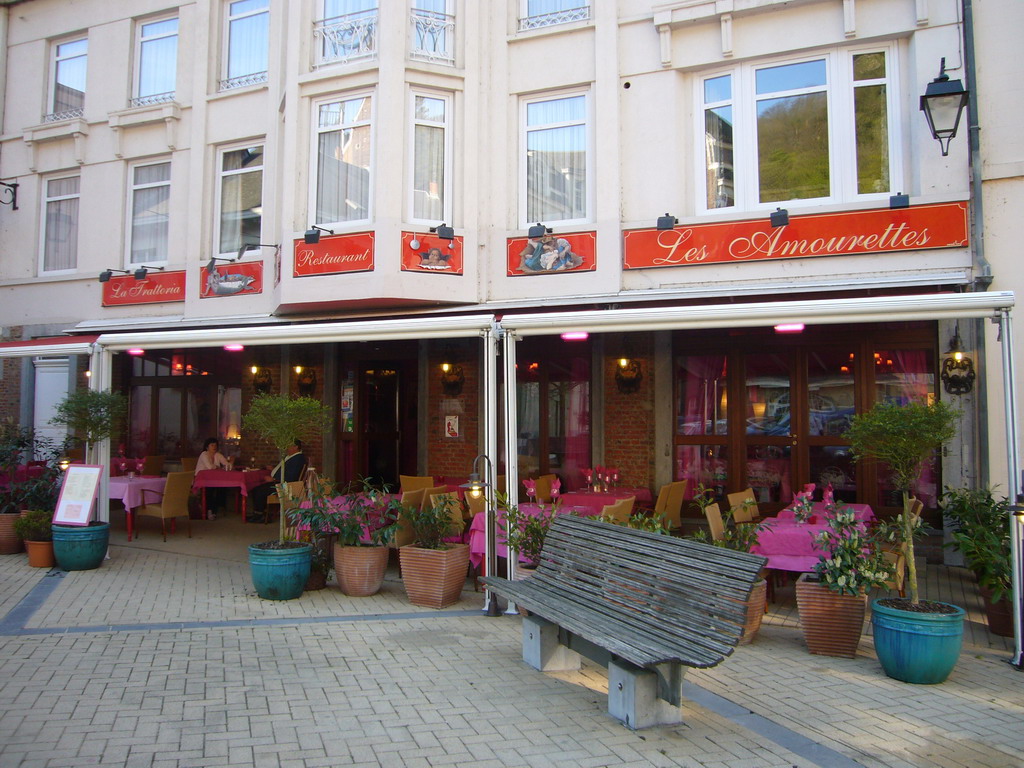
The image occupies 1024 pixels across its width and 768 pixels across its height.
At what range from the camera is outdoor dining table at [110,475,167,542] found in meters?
10.3

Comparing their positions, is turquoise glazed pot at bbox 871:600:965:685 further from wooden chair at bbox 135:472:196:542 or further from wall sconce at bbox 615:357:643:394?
wooden chair at bbox 135:472:196:542

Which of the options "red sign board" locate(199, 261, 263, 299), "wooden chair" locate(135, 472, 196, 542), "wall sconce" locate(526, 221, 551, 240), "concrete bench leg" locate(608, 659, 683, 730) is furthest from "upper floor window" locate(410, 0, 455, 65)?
"concrete bench leg" locate(608, 659, 683, 730)

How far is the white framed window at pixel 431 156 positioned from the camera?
33.9 feet

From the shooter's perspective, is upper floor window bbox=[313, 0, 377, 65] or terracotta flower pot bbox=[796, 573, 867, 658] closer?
terracotta flower pot bbox=[796, 573, 867, 658]

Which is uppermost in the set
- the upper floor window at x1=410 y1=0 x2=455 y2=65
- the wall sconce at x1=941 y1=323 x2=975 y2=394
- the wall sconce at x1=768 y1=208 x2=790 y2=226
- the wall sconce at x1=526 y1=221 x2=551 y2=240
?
the upper floor window at x1=410 y1=0 x2=455 y2=65

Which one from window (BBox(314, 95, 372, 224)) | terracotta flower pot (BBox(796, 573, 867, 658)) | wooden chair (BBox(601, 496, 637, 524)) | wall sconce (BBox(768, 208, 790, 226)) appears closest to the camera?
terracotta flower pot (BBox(796, 573, 867, 658))

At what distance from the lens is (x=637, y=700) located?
4.29 meters

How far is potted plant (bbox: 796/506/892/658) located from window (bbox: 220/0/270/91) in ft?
35.7

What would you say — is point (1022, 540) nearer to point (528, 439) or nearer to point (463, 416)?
point (528, 439)

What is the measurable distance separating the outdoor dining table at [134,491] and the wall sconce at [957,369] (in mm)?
10281

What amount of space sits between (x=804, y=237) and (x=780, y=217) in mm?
365

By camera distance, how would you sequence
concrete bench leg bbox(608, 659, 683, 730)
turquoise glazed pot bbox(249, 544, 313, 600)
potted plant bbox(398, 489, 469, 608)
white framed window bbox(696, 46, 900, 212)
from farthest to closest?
white framed window bbox(696, 46, 900, 212)
turquoise glazed pot bbox(249, 544, 313, 600)
potted plant bbox(398, 489, 469, 608)
concrete bench leg bbox(608, 659, 683, 730)

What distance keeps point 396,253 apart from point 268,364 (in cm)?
445

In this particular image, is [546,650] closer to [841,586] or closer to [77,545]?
[841,586]
